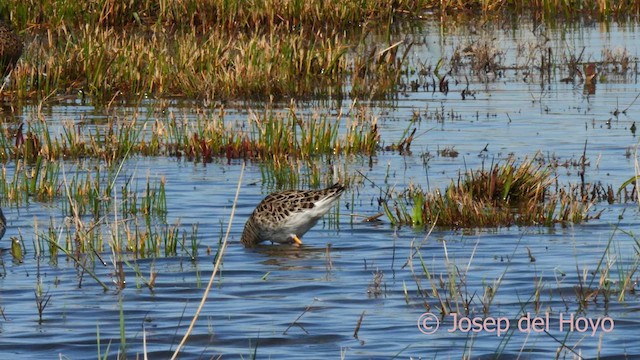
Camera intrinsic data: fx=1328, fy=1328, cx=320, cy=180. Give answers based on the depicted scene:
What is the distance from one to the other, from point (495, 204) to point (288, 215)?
1910 millimetres

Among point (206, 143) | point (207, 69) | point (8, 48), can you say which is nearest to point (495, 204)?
point (206, 143)

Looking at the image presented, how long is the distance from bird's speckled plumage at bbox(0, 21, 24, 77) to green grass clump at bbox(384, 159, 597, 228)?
741 cm

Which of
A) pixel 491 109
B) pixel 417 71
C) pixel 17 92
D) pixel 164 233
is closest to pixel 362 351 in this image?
pixel 164 233

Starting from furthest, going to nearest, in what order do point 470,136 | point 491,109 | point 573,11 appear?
1. point 573,11
2. point 491,109
3. point 470,136

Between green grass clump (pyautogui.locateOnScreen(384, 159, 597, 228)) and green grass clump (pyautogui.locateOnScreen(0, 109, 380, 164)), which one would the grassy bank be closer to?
green grass clump (pyautogui.locateOnScreen(0, 109, 380, 164))

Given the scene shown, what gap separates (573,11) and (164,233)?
1661 centimetres

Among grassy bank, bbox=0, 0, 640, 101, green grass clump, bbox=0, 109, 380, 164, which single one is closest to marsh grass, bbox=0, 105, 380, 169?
green grass clump, bbox=0, 109, 380, 164

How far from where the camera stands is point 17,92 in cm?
1562

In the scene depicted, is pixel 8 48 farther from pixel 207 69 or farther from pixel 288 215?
pixel 288 215

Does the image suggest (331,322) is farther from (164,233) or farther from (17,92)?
(17,92)

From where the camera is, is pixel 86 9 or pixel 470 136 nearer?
pixel 470 136

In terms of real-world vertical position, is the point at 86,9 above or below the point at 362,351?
above

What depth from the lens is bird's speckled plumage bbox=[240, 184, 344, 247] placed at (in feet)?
28.9

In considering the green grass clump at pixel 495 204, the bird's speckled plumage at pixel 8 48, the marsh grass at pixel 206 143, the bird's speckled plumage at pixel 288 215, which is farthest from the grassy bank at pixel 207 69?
the bird's speckled plumage at pixel 288 215
